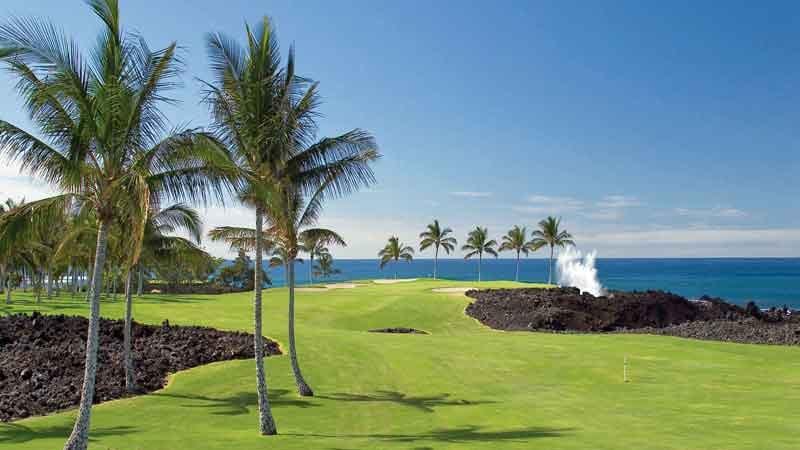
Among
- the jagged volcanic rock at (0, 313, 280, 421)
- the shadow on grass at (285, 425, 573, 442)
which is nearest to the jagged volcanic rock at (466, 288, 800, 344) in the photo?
the jagged volcanic rock at (0, 313, 280, 421)

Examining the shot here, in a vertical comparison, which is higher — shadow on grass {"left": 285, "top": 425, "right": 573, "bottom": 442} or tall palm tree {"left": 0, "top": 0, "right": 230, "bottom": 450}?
tall palm tree {"left": 0, "top": 0, "right": 230, "bottom": 450}

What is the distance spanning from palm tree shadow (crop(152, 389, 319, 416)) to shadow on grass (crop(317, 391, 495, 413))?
1423 mm

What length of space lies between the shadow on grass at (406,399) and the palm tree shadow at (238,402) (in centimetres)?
142

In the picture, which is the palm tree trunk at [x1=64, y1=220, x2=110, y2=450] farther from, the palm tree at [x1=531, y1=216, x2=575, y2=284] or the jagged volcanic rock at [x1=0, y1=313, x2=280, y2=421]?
the palm tree at [x1=531, y1=216, x2=575, y2=284]

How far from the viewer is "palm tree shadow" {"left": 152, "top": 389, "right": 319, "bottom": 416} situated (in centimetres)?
2080

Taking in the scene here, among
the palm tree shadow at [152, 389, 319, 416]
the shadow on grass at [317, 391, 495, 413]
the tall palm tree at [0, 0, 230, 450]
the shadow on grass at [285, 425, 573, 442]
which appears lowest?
the palm tree shadow at [152, 389, 319, 416]

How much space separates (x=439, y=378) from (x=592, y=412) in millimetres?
8227

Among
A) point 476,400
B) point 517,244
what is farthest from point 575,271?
point 476,400

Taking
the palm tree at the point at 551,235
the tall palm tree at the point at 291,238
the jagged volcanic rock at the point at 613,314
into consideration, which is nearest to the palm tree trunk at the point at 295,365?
the tall palm tree at the point at 291,238

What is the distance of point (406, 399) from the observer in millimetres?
22094

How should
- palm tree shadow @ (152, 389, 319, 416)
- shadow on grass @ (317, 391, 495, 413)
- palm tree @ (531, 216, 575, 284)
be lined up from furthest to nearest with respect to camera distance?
palm tree @ (531, 216, 575, 284)
shadow on grass @ (317, 391, 495, 413)
palm tree shadow @ (152, 389, 319, 416)

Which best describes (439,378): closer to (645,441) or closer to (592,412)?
(592,412)

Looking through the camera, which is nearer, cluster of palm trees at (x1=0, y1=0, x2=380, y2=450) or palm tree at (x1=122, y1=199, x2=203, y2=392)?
cluster of palm trees at (x1=0, y1=0, x2=380, y2=450)

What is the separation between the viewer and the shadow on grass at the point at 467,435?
15.3m
